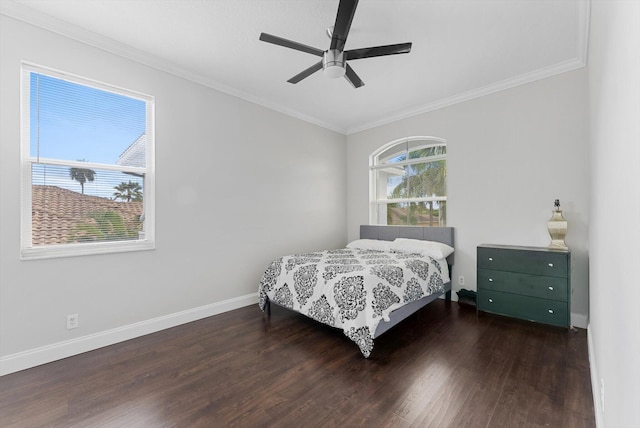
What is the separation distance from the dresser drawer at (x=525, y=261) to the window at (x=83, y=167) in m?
3.78

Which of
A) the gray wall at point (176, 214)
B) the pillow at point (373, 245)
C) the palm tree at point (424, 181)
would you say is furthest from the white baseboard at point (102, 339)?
the palm tree at point (424, 181)

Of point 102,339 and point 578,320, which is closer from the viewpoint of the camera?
point 102,339

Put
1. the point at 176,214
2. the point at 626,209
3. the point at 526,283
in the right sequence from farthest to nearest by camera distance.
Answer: the point at 176,214 → the point at 526,283 → the point at 626,209

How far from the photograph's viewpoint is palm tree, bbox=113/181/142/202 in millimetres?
2783

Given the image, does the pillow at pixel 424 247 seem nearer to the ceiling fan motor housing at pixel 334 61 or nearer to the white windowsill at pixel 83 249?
the ceiling fan motor housing at pixel 334 61

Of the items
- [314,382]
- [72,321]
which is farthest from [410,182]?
[72,321]

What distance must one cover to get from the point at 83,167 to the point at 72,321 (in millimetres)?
1389

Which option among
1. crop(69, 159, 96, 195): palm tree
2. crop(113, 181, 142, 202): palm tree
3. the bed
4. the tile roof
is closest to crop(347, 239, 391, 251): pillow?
the bed

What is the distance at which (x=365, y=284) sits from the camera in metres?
2.44

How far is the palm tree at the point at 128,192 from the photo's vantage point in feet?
9.13

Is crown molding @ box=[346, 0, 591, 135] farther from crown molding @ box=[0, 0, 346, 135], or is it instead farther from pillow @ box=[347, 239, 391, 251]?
crown molding @ box=[0, 0, 346, 135]

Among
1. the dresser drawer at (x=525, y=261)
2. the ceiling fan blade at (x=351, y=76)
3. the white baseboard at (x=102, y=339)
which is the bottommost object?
the white baseboard at (x=102, y=339)

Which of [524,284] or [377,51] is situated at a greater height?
[377,51]

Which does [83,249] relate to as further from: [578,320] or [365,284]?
[578,320]
